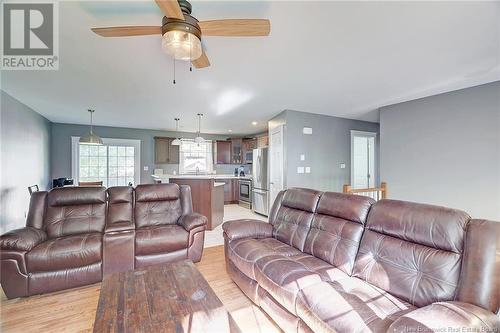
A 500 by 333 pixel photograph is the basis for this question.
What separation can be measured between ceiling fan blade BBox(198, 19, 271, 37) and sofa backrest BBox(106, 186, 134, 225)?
2.37 metres

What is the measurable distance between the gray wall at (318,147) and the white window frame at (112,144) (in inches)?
178

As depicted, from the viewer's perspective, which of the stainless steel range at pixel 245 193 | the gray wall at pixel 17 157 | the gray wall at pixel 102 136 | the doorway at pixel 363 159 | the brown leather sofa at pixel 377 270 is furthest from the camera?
the stainless steel range at pixel 245 193

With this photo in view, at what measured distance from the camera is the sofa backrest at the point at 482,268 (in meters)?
1.16

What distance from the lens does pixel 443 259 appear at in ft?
4.51

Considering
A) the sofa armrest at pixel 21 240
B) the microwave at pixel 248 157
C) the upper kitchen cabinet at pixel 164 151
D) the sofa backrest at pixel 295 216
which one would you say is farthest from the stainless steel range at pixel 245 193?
the sofa armrest at pixel 21 240

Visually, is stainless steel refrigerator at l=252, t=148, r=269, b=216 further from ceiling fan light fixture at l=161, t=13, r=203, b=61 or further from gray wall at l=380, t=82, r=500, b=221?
ceiling fan light fixture at l=161, t=13, r=203, b=61

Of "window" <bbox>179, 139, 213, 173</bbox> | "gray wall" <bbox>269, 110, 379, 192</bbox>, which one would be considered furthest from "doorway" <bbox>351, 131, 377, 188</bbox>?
"window" <bbox>179, 139, 213, 173</bbox>

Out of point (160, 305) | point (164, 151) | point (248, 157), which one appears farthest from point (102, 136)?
point (160, 305)

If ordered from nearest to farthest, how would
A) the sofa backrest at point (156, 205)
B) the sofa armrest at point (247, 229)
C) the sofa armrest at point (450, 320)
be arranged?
the sofa armrest at point (450, 320), the sofa armrest at point (247, 229), the sofa backrest at point (156, 205)

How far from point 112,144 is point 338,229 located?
7.05 m

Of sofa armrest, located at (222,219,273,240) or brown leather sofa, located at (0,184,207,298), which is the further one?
sofa armrest, located at (222,219,273,240)

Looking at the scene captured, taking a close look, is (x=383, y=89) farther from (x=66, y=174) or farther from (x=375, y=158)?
(x=66, y=174)

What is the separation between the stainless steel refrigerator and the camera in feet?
18.3

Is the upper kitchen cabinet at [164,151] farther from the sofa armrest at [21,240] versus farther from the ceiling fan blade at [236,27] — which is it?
the ceiling fan blade at [236,27]
